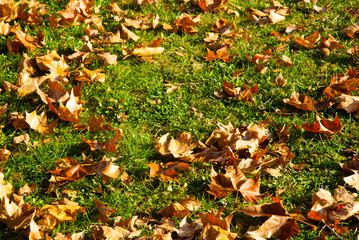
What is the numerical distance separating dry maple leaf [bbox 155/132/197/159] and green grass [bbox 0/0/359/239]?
0.07m

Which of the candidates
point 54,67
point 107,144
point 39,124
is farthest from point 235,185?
point 54,67

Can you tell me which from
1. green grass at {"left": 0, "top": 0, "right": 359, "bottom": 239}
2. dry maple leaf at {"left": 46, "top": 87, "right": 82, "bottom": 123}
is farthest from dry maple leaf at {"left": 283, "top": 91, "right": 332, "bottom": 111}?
dry maple leaf at {"left": 46, "top": 87, "right": 82, "bottom": 123}

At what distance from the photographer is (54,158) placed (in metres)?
2.52

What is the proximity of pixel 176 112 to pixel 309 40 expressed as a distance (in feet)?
5.51

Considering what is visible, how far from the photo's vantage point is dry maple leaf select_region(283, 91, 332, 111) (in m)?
2.99

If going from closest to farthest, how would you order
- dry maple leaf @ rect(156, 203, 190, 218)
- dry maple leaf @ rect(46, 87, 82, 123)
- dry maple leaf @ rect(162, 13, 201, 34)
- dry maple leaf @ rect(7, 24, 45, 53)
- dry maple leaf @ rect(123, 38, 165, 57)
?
dry maple leaf @ rect(156, 203, 190, 218)
dry maple leaf @ rect(46, 87, 82, 123)
dry maple leaf @ rect(7, 24, 45, 53)
dry maple leaf @ rect(123, 38, 165, 57)
dry maple leaf @ rect(162, 13, 201, 34)

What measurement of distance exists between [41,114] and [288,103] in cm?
196

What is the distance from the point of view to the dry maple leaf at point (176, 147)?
2604 millimetres

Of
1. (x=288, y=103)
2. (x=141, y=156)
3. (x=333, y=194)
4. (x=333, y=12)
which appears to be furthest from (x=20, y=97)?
(x=333, y=12)

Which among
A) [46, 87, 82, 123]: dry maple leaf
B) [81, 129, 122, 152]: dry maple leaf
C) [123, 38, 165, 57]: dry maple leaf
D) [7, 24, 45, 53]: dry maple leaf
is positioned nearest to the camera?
[81, 129, 122, 152]: dry maple leaf

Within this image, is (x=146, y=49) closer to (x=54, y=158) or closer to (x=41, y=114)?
(x=41, y=114)

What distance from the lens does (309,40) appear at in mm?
3705

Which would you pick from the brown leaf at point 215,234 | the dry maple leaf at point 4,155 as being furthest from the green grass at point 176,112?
the brown leaf at point 215,234

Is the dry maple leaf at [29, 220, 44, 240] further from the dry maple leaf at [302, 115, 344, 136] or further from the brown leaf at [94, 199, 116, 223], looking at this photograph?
the dry maple leaf at [302, 115, 344, 136]
